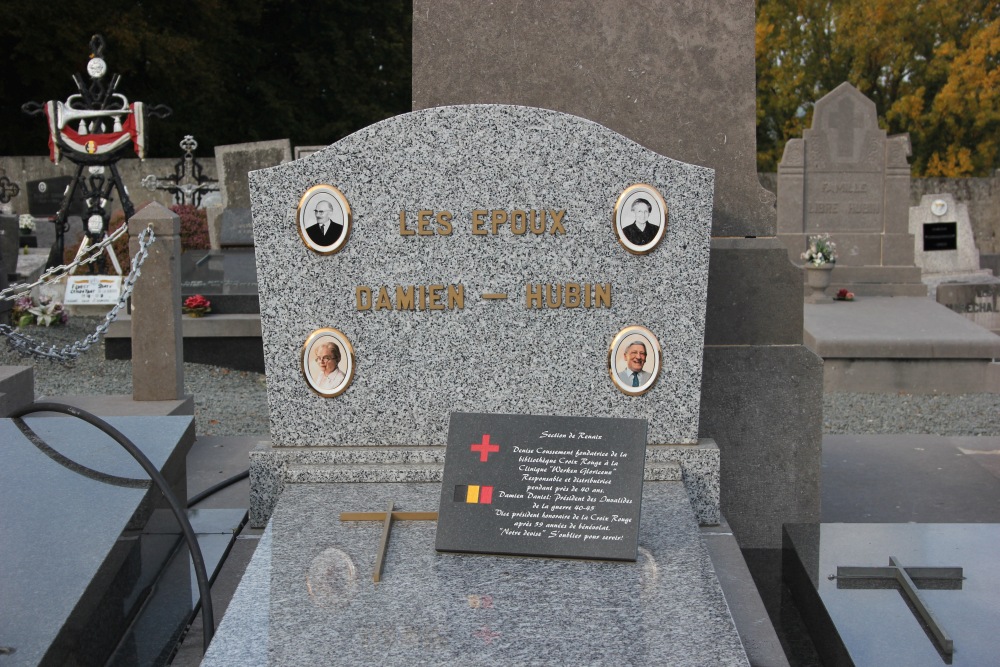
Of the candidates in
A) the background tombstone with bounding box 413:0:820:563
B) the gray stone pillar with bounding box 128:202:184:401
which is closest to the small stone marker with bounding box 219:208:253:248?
the gray stone pillar with bounding box 128:202:184:401

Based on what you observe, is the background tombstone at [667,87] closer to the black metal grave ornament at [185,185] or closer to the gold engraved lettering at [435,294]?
the gold engraved lettering at [435,294]

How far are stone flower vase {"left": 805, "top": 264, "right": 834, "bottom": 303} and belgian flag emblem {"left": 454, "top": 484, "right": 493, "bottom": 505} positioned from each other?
9.44 meters

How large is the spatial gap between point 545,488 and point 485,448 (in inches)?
8.1

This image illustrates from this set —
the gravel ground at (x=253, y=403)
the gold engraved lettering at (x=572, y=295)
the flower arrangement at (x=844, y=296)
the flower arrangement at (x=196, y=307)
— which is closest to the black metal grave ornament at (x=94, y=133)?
the gravel ground at (x=253, y=403)

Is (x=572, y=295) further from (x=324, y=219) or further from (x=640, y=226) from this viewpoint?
(x=324, y=219)

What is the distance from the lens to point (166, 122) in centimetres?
2767

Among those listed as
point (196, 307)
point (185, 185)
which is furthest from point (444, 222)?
point (185, 185)

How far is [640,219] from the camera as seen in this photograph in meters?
3.28

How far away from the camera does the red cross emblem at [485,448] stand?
9.26 feet

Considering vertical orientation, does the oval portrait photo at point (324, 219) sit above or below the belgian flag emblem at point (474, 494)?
above

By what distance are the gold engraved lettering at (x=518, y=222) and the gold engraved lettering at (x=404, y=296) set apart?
38 centimetres

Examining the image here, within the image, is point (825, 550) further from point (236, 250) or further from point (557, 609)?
point (236, 250)

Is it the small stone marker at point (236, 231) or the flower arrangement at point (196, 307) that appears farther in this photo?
the small stone marker at point (236, 231)

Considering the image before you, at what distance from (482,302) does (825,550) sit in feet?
4.54
